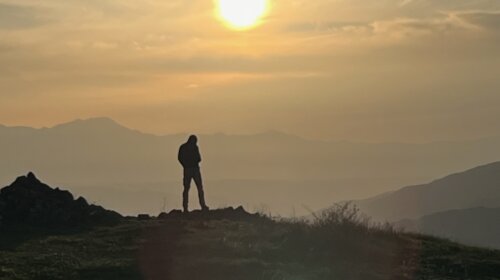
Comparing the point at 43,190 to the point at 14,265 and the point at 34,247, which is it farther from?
the point at 14,265

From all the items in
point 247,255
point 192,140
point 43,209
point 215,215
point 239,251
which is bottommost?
point 247,255

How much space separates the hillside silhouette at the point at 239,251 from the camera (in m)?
16.0

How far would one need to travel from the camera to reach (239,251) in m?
18.2

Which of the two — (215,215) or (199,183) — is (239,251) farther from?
(199,183)

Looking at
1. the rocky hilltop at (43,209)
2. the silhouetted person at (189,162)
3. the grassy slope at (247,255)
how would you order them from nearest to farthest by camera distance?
the grassy slope at (247,255) → the rocky hilltop at (43,209) → the silhouetted person at (189,162)

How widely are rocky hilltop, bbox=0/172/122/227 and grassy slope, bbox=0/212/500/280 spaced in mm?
2059

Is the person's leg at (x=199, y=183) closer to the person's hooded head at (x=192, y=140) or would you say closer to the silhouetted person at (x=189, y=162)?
the silhouetted person at (x=189, y=162)

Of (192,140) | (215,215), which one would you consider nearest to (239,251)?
(215,215)

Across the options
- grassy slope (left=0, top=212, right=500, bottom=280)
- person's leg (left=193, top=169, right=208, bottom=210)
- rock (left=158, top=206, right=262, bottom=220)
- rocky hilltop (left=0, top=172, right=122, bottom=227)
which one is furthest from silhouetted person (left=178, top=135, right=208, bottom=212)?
grassy slope (left=0, top=212, right=500, bottom=280)

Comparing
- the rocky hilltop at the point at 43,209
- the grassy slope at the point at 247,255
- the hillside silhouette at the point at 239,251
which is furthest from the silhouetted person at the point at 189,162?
the grassy slope at the point at 247,255

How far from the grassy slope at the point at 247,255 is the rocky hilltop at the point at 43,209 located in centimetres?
206

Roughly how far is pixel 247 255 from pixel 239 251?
1.52 feet

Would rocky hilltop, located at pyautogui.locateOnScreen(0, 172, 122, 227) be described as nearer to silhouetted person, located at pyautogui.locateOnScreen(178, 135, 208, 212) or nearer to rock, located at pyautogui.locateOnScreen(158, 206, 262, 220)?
rock, located at pyautogui.locateOnScreen(158, 206, 262, 220)

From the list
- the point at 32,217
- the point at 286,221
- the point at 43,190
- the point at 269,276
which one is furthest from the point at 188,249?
the point at 43,190
